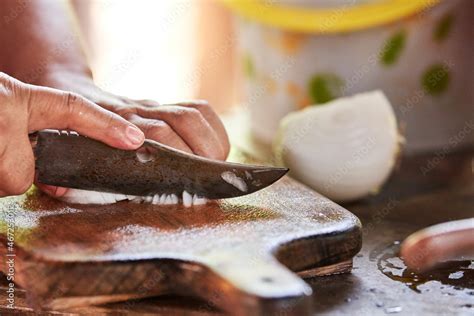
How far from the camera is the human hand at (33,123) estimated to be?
106cm

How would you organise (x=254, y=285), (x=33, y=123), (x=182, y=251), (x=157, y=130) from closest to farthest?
(x=254, y=285)
(x=182, y=251)
(x=33, y=123)
(x=157, y=130)

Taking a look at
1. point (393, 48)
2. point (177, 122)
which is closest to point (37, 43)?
point (177, 122)

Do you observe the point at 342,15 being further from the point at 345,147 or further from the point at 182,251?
the point at 182,251

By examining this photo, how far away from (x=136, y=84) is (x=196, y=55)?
287 millimetres

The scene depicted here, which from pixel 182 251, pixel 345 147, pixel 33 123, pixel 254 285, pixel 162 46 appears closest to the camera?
pixel 254 285

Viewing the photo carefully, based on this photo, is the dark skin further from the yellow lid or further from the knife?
the yellow lid

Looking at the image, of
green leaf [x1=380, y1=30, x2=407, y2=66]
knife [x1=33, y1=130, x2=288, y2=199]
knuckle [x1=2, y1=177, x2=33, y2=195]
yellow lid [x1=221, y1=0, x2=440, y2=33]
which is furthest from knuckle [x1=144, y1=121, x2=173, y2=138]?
green leaf [x1=380, y1=30, x2=407, y2=66]

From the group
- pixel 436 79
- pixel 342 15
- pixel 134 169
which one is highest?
pixel 342 15

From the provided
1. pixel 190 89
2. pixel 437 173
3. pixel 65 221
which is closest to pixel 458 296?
pixel 65 221

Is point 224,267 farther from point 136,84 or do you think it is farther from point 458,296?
point 136,84

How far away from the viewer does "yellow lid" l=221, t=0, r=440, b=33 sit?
1651 mm

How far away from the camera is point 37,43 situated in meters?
1.48

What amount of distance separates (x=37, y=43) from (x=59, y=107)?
17.3 inches

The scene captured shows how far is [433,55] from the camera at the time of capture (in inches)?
68.2
